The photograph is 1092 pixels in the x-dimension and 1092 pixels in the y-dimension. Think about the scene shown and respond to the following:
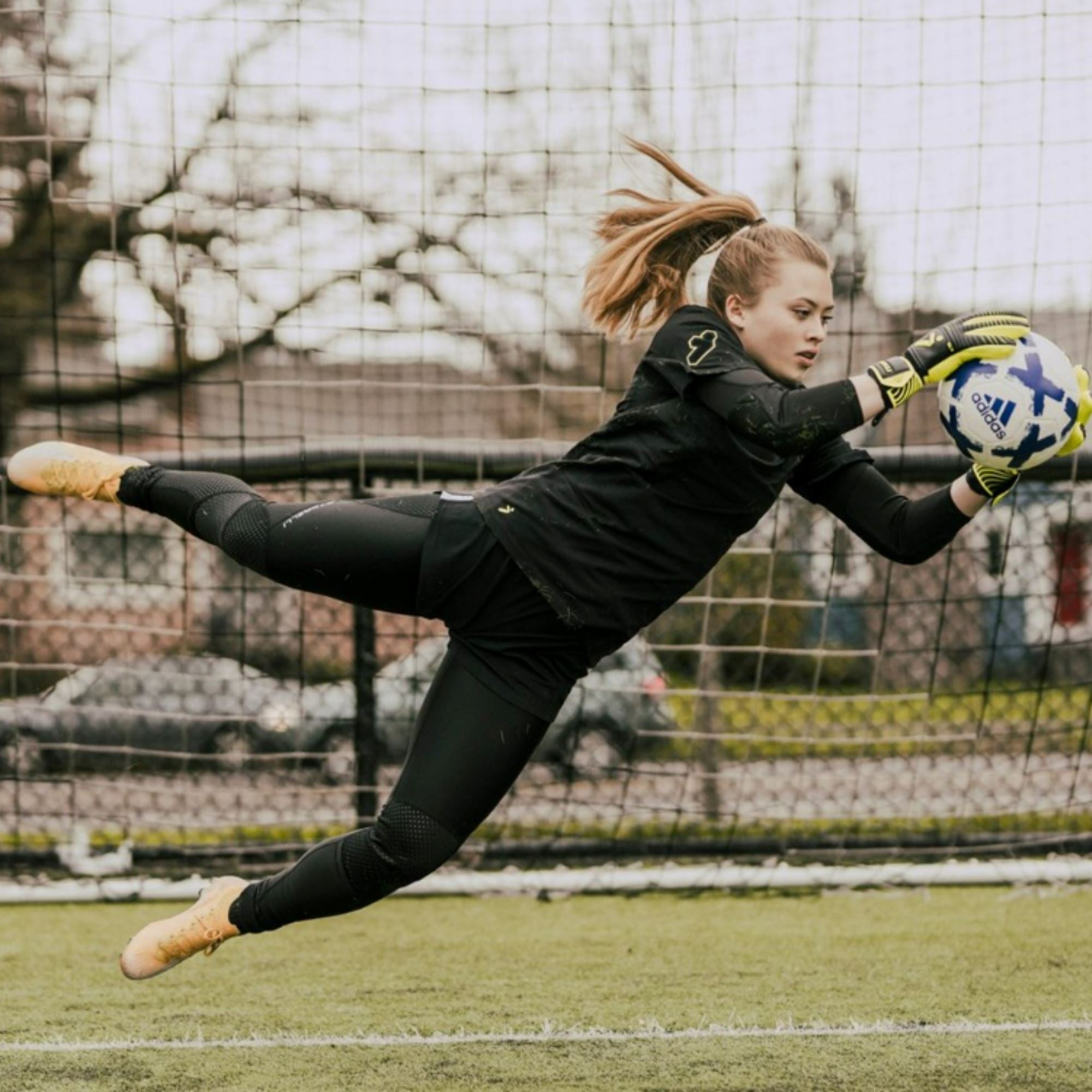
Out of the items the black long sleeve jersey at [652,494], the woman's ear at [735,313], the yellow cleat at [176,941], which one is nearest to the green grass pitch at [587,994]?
the yellow cleat at [176,941]

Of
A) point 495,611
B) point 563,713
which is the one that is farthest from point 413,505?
point 563,713

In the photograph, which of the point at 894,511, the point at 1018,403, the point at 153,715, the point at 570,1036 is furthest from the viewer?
the point at 153,715

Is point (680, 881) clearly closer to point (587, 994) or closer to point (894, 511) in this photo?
point (587, 994)

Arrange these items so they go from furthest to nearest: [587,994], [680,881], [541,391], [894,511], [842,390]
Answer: [541,391] < [680,881] < [587,994] < [894,511] < [842,390]

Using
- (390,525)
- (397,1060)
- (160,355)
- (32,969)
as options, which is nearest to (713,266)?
(390,525)

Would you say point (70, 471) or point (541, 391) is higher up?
point (541, 391)

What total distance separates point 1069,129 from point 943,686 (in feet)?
7.62

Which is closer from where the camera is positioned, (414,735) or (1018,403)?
(1018,403)

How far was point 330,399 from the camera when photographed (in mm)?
7754

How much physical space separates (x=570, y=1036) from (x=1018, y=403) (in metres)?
1.98

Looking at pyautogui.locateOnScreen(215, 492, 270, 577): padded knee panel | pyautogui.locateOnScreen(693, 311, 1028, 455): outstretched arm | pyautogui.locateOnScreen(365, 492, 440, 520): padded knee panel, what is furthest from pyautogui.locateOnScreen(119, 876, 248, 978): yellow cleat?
pyautogui.locateOnScreen(693, 311, 1028, 455): outstretched arm

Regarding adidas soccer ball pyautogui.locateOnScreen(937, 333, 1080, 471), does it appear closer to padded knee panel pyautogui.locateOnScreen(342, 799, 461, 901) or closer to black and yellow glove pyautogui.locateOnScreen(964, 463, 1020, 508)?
black and yellow glove pyautogui.locateOnScreen(964, 463, 1020, 508)

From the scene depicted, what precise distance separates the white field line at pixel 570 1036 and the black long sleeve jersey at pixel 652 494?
4.00ft

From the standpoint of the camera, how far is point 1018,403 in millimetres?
3154
